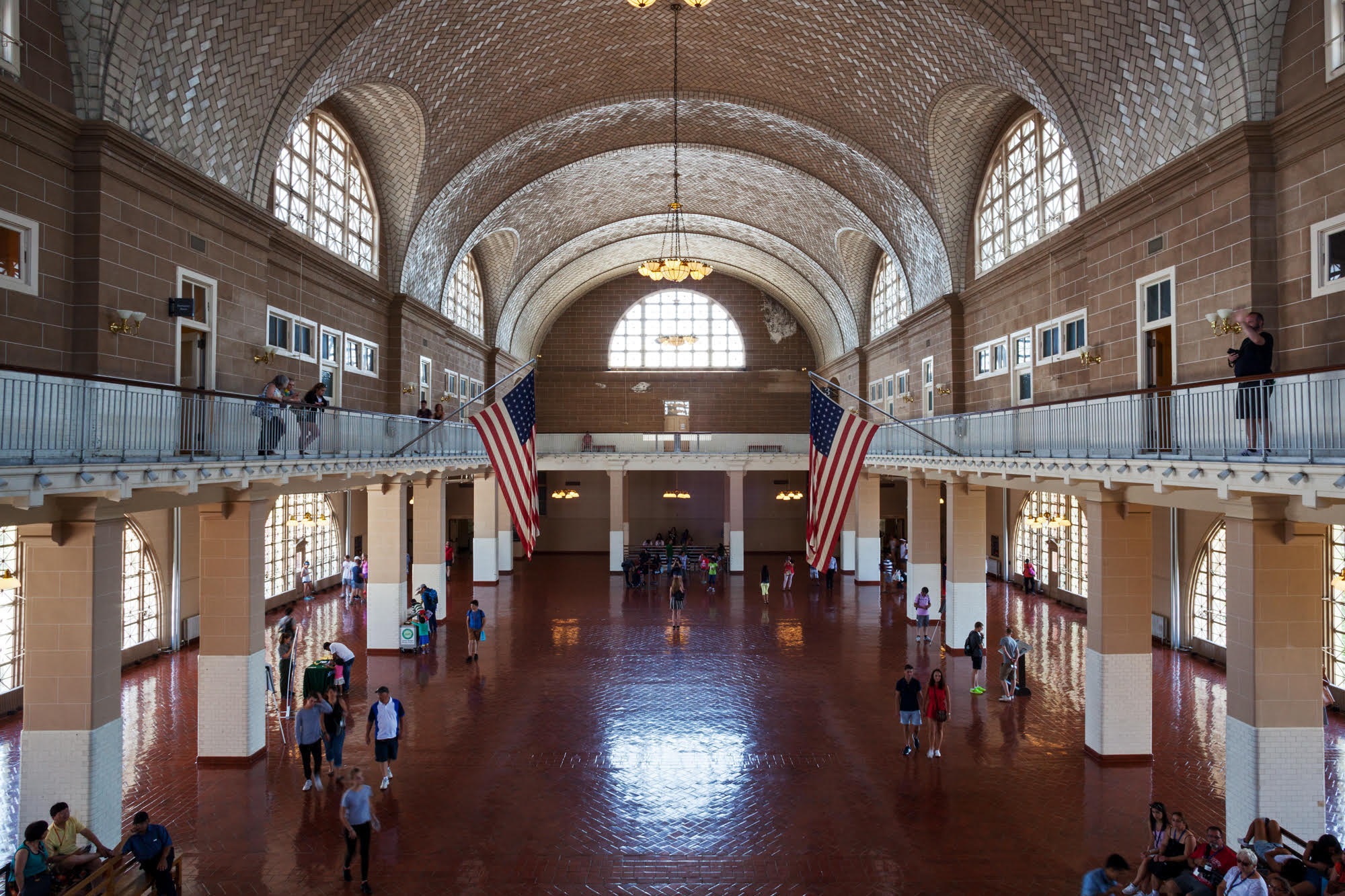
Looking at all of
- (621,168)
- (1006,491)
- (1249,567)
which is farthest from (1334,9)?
(621,168)

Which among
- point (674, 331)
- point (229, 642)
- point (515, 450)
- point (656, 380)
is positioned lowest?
point (229, 642)

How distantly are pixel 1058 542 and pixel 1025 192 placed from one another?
11.3 meters

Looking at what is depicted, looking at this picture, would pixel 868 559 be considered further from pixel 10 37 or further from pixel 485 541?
pixel 10 37

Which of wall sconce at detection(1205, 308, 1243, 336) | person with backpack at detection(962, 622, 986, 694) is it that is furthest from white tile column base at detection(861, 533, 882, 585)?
wall sconce at detection(1205, 308, 1243, 336)

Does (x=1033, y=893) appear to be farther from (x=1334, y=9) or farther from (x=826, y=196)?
(x=826, y=196)

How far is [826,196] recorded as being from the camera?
2556cm

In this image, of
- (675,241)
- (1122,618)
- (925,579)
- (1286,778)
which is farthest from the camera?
(675,241)

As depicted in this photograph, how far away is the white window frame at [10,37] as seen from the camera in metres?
8.65

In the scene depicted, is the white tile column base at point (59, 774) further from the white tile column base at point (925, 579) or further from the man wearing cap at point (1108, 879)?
the white tile column base at point (925, 579)

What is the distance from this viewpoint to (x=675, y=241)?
1398 inches

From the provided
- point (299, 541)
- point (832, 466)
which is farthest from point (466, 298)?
point (832, 466)

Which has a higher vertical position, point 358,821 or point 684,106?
point 684,106

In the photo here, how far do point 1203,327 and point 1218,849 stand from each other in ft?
21.4

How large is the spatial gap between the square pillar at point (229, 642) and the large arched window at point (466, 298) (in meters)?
14.5
